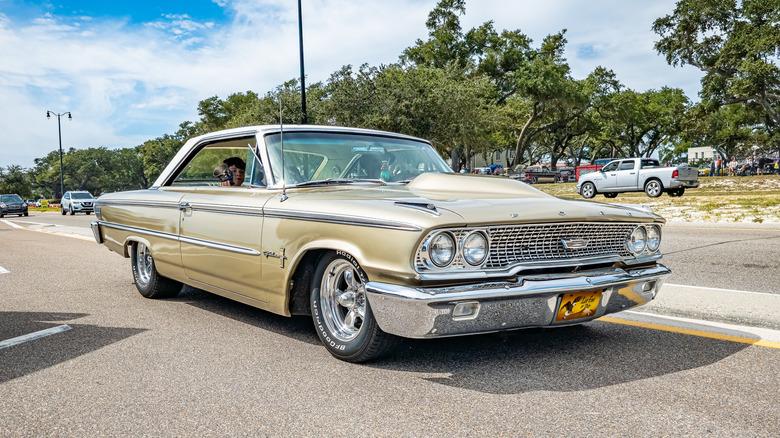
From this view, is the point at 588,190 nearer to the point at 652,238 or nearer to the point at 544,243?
the point at 652,238

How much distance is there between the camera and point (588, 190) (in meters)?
25.8

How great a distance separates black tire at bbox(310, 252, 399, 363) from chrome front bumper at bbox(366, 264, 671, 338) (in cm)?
24

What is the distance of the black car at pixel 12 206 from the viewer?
117 ft

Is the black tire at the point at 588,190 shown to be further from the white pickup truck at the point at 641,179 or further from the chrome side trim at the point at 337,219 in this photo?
the chrome side trim at the point at 337,219

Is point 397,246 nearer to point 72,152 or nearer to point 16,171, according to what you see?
point 16,171

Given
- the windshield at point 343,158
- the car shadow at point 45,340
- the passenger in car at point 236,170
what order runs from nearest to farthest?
the car shadow at point 45,340, the windshield at point 343,158, the passenger in car at point 236,170

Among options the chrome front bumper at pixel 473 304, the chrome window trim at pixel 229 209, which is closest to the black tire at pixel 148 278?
the chrome window trim at pixel 229 209

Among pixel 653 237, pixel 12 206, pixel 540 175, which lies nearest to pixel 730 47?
pixel 540 175

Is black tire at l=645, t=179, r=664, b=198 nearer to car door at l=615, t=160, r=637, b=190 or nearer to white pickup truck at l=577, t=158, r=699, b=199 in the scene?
white pickup truck at l=577, t=158, r=699, b=199

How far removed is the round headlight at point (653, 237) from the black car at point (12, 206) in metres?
38.8

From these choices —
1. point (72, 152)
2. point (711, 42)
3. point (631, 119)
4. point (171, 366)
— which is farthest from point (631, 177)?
point (72, 152)

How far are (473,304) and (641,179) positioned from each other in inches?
879

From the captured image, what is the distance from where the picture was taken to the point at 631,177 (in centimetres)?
2402

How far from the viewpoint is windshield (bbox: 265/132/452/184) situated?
4691 mm
